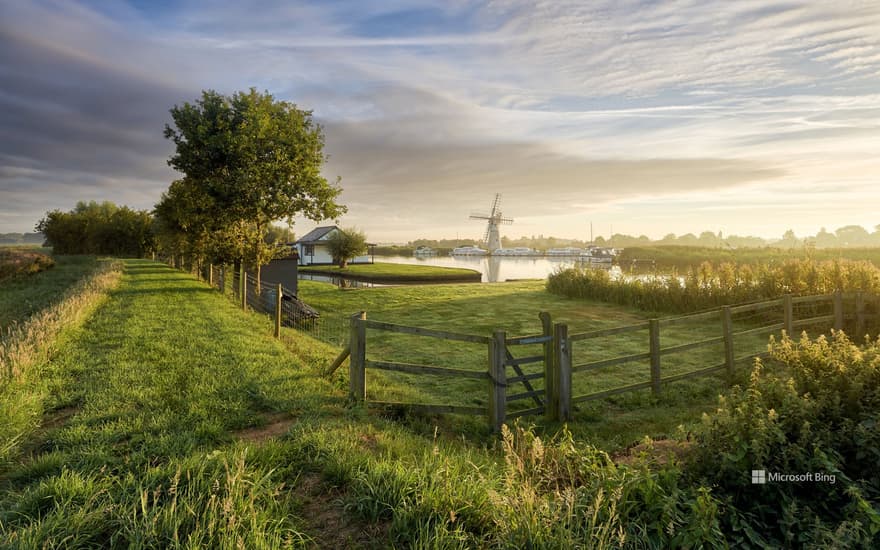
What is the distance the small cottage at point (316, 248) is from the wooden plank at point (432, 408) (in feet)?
220

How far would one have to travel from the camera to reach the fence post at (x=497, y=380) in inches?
260

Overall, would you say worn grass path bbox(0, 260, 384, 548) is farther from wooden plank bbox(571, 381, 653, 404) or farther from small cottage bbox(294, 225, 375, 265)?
small cottage bbox(294, 225, 375, 265)

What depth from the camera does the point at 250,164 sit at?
794 inches

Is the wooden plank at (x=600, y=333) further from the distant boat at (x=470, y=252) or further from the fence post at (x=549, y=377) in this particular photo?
the distant boat at (x=470, y=252)

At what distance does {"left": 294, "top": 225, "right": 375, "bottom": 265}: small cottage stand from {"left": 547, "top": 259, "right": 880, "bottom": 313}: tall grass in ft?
183

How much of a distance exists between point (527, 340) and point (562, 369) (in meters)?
0.83

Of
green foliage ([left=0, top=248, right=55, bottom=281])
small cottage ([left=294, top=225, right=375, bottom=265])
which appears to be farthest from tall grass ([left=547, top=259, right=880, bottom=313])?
small cottage ([left=294, top=225, right=375, bottom=265])

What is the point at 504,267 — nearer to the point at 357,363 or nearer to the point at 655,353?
the point at 655,353

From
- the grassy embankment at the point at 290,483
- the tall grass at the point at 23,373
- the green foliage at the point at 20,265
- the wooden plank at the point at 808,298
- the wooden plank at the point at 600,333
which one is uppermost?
the green foliage at the point at 20,265

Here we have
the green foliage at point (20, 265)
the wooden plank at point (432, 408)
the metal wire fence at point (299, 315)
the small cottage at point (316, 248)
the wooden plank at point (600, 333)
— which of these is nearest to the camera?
the wooden plank at point (432, 408)

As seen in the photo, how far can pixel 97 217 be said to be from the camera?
65.4 meters

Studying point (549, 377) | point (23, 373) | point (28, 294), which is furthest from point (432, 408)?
point (28, 294)

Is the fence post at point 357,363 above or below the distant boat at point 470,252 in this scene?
below

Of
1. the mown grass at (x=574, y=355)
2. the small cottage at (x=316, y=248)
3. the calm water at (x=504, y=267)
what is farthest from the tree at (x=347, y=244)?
the mown grass at (x=574, y=355)
